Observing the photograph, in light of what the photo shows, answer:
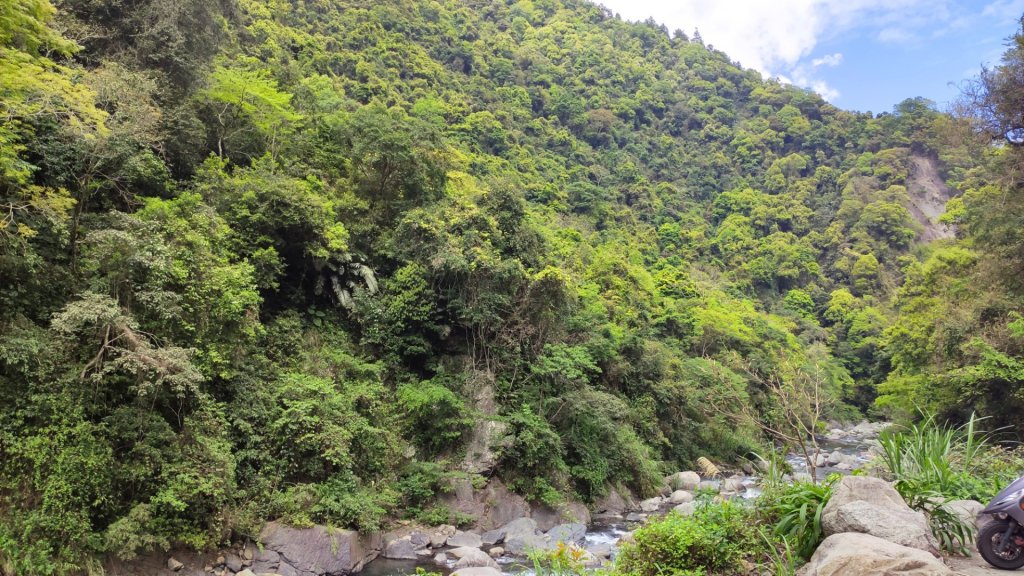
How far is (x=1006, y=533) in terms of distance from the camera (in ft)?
16.4

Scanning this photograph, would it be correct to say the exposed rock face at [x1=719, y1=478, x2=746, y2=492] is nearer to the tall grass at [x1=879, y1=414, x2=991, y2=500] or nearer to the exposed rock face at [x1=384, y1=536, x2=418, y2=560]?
the exposed rock face at [x1=384, y1=536, x2=418, y2=560]

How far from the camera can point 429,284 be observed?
17.8 m

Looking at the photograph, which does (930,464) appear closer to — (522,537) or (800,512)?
(800,512)

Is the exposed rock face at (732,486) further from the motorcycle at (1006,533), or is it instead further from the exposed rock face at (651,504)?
the motorcycle at (1006,533)

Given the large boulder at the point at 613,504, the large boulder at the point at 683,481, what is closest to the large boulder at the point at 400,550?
Result: the large boulder at the point at 613,504

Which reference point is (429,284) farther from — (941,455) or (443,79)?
(443,79)

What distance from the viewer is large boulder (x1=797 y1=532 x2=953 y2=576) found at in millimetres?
4023

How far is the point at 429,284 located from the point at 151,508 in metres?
9.87

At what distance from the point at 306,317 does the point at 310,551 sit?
7598mm

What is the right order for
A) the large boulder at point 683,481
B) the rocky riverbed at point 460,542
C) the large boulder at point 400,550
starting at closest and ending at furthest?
1. the rocky riverbed at point 460,542
2. the large boulder at point 400,550
3. the large boulder at point 683,481

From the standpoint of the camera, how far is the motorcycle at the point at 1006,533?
4.98m

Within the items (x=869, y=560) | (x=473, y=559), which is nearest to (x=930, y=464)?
(x=869, y=560)

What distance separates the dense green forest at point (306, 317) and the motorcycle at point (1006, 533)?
8.04 feet

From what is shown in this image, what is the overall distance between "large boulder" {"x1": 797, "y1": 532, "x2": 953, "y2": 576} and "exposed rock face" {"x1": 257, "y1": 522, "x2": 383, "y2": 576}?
387 inches
